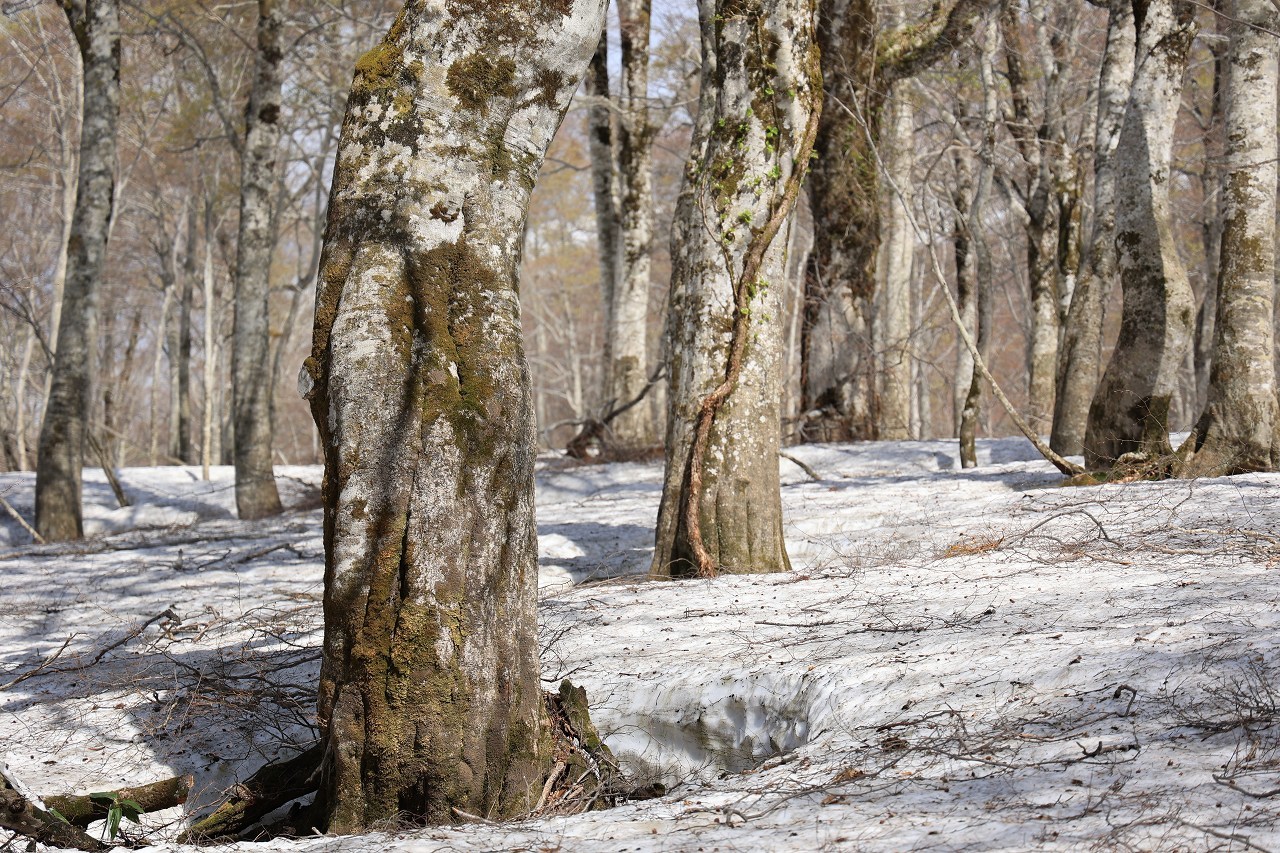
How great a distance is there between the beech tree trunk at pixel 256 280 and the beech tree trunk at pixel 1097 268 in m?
8.02

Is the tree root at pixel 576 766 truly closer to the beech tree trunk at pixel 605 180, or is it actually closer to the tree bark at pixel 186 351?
the beech tree trunk at pixel 605 180

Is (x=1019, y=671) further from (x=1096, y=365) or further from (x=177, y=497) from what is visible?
(x=177, y=497)

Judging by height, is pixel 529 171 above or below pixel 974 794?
above

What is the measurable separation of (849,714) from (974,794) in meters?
0.78

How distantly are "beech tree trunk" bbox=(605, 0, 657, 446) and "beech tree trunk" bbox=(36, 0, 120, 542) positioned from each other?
5822 millimetres

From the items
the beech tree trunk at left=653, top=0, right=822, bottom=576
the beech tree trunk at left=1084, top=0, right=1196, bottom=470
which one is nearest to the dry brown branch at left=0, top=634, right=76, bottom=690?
the beech tree trunk at left=653, top=0, right=822, bottom=576

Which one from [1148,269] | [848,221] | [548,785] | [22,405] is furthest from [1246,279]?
[22,405]

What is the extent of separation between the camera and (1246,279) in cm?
684

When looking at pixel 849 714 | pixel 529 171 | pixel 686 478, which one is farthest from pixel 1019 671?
pixel 686 478

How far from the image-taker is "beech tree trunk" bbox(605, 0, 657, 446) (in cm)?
1284

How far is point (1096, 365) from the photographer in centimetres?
891

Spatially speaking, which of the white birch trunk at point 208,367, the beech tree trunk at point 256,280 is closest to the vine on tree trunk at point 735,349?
the beech tree trunk at point 256,280

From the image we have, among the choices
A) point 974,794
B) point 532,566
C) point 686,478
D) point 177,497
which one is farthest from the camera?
point 177,497

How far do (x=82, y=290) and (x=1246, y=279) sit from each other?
1004 cm
